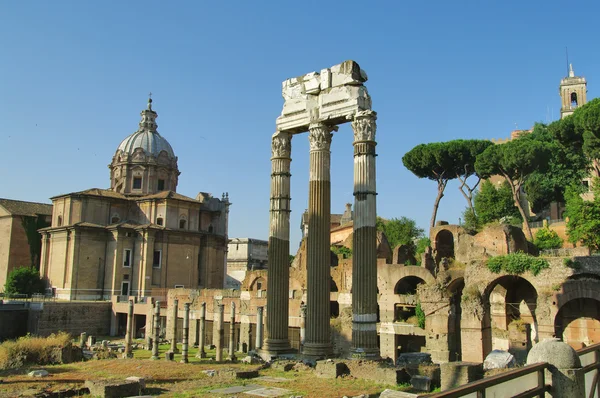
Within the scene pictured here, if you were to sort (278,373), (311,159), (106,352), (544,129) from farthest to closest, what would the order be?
1. (544,129)
2. (106,352)
3. (311,159)
4. (278,373)

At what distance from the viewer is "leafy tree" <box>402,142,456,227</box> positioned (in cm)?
4016

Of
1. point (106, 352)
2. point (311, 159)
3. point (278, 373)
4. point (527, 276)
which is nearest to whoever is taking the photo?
point (278, 373)

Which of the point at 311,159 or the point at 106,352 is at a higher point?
the point at 311,159

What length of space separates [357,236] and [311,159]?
2621 millimetres

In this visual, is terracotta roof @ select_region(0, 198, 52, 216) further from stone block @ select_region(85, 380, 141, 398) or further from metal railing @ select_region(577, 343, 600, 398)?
metal railing @ select_region(577, 343, 600, 398)

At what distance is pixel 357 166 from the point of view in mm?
13836

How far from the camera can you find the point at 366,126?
1381 cm

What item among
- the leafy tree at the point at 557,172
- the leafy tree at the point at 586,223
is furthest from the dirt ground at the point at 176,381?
the leafy tree at the point at 557,172

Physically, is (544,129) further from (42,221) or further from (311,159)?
(42,221)

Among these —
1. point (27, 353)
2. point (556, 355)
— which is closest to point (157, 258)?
point (27, 353)

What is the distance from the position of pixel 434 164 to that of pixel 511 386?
37.9 metres

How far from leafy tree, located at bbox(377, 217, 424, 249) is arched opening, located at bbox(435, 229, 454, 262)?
14.4 m

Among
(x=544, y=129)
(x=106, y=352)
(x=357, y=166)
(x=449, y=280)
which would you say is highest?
(x=544, y=129)

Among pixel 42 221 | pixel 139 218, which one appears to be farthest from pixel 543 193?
pixel 42 221
